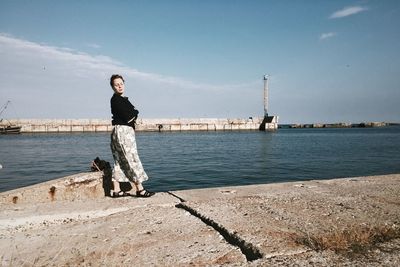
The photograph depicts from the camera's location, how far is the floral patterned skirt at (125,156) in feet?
12.2

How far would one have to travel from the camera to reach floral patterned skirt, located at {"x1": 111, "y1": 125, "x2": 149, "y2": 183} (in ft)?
12.2

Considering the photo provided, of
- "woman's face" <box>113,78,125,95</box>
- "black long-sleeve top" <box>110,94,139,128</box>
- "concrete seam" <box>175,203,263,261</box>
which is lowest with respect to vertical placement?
"concrete seam" <box>175,203,263,261</box>

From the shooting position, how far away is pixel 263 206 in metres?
3.10

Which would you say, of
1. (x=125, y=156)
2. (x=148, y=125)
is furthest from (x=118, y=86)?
(x=148, y=125)

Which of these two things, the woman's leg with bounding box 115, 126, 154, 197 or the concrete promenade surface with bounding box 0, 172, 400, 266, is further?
the woman's leg with bounding box 115, 126, 154, 197

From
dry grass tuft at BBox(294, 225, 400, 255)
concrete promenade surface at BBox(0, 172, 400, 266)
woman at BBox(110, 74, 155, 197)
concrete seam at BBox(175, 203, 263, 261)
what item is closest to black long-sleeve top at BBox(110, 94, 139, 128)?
Answer: woman at BBox(110, 74, 155, 197)

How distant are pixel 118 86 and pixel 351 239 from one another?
3078 mm

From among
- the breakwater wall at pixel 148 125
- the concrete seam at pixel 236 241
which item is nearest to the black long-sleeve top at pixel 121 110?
the concrete seam at pixel 236 241

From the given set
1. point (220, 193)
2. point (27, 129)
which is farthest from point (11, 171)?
point (27, 129)

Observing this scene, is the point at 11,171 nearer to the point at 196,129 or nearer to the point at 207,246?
the point at 207,246

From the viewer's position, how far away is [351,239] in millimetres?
2158

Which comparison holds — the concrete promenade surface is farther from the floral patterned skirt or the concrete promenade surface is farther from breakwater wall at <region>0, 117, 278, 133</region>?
breakwater wall at <region>0, 117, 278, 133</region>

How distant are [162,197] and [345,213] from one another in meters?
2.03

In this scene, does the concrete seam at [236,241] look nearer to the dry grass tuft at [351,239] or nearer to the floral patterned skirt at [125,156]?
the dry grass tuft at [351,239]
